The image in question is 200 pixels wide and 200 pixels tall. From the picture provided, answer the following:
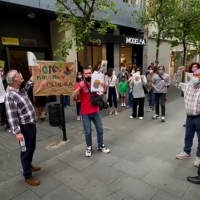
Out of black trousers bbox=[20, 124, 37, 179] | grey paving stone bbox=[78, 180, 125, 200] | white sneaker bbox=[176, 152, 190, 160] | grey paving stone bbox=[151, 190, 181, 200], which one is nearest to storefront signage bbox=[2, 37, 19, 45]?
black trousers bbox=[20, 124, 37, 179]

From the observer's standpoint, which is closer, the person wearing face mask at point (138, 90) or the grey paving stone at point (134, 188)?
the grey paving stone at point (134, 188)

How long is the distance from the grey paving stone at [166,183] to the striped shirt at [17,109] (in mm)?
2136

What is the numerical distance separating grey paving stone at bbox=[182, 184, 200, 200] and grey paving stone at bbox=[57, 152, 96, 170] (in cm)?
172

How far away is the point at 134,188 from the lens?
3127 mm

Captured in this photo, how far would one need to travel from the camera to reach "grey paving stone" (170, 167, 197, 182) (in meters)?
3.39

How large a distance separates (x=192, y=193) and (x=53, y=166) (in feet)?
7.85

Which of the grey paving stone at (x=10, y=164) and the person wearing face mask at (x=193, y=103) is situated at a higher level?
the person wearing face mask at (x=193, y=103)

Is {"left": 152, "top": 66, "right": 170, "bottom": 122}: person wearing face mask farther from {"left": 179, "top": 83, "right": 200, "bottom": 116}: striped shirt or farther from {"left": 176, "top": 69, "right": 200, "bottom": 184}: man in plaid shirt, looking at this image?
{"left": 179, "top": 83, "right": 200, "bottom": 116}: striped shirt

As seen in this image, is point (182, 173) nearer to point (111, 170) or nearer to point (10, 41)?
point (111, 170)

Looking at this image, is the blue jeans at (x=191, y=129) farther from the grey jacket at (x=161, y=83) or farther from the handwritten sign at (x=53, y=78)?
the handwritten sign at (x=53, y=78)

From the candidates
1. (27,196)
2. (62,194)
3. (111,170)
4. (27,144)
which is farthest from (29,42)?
(62,194)

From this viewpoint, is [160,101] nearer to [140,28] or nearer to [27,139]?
[27,139]

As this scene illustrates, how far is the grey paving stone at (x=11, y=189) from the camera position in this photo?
9.87ft

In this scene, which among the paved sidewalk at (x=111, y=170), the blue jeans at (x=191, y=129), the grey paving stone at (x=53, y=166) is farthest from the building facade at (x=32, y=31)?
the blue jeans at (x=191, y=129)
